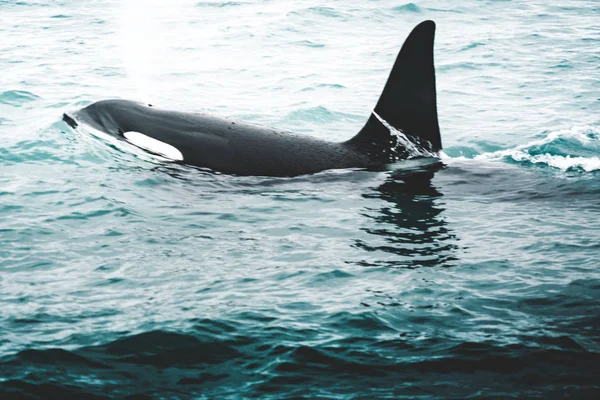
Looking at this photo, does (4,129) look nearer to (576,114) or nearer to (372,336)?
(372,336)

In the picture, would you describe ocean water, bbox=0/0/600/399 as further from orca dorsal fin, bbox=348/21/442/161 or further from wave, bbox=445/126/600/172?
orca dorsal fin, bbox=348/21/442/161

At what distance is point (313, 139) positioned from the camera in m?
10.7

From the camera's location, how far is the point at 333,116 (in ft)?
52.6

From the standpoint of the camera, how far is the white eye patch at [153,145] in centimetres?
1046

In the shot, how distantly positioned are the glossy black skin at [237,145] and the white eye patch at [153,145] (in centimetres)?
6

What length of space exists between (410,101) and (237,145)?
2442 mm

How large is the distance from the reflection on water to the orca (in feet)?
1.97

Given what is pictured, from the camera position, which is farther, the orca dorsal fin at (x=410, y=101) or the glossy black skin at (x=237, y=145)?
the orca dorsal fin at (x=410, y=101)

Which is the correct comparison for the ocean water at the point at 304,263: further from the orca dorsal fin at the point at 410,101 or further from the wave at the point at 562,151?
the orca dorsal fin at the point at 410,101

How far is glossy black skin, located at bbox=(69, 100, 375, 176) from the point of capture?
1017 cm

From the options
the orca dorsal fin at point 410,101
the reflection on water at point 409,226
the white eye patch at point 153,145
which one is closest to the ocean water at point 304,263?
the reflection on water at point 409,226

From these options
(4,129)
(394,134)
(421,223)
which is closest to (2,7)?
(4,129)

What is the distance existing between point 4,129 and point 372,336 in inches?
402

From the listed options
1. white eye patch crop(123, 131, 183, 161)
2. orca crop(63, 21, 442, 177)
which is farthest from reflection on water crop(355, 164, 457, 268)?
white eye patch crop(123, 131, 183, 161)
